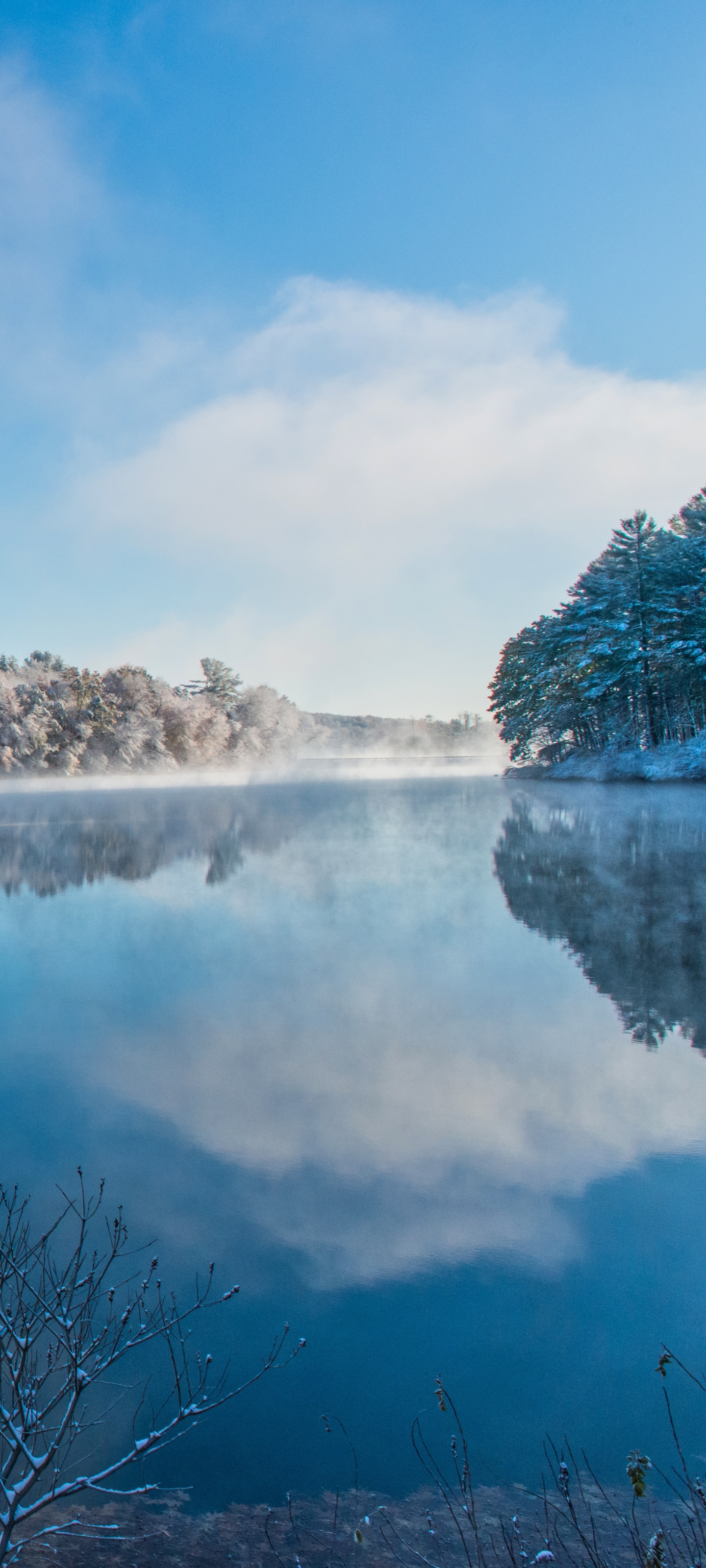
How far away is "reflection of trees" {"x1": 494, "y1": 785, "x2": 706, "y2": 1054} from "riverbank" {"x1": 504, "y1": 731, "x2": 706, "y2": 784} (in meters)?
17.5

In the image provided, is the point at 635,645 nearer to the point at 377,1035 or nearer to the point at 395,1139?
the point at 377,1035

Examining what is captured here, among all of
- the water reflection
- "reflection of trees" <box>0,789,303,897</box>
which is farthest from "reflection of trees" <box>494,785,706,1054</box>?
"reflection of trees" <box>0,789,303,897</box>

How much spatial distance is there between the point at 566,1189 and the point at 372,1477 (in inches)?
84.0

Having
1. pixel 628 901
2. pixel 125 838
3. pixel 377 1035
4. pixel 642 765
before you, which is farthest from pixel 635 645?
pixel 377 1035

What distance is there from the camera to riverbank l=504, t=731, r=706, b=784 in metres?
40.9

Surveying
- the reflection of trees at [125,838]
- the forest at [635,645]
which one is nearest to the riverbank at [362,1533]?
the reflection of trees at [125,838]

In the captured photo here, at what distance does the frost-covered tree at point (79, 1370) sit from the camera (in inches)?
93.0

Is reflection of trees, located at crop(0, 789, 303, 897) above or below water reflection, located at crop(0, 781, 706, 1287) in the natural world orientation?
above

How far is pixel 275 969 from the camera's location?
31.9ft

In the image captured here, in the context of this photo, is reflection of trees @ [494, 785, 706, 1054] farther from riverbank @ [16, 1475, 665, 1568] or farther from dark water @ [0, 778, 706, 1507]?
riverbank @ [16, 1475, 665, 1568]

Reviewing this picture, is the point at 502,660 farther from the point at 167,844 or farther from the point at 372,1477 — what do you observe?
the point at 372,1477

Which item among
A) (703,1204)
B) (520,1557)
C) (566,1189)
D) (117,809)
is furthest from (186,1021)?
(117,809)

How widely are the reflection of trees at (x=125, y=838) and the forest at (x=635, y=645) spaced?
24108 mm

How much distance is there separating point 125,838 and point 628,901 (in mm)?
16079
